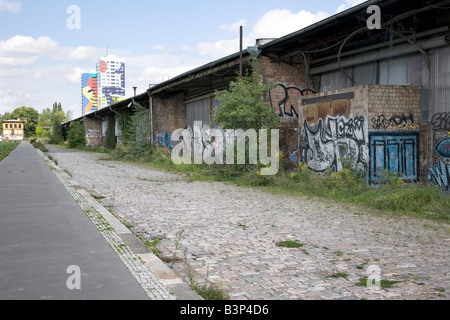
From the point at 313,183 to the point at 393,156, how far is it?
7.10 ft

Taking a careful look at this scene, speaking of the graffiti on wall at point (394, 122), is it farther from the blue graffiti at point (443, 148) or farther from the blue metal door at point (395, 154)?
the blue graffiti at point (443, 148)

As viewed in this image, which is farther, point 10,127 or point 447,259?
point 10,127

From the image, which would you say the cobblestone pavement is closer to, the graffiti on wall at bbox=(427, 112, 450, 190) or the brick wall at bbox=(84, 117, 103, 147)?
the graffiti on wall at bbox=(427, 112, 450, 190)

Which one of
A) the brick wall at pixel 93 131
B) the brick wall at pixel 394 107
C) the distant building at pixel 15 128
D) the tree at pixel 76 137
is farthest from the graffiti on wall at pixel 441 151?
the distant building at pixel 15 128

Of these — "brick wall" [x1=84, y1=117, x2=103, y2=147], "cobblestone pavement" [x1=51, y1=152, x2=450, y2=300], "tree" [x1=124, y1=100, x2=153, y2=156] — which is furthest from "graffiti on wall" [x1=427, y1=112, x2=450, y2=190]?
"brick wall" [x1=84, y1=117, x2=103, y2=147]

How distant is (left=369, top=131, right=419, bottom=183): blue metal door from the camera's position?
1060cm

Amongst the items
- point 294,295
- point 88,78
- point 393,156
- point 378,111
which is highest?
point 88,78

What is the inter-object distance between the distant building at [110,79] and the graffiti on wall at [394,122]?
550 ft

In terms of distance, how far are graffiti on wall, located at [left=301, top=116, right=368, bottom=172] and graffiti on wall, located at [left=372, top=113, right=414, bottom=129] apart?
34 cm

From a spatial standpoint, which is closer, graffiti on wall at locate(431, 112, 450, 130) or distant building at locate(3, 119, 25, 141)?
graffiti on wall at locate(431, 112, 450, 130)

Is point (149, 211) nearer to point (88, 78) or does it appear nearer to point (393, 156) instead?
Answer: point (393, 156)

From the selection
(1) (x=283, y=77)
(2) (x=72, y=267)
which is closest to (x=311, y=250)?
(2) (x=72, y=267)

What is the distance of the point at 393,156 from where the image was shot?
10.6 m

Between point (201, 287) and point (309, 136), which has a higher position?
point (309, 136)
